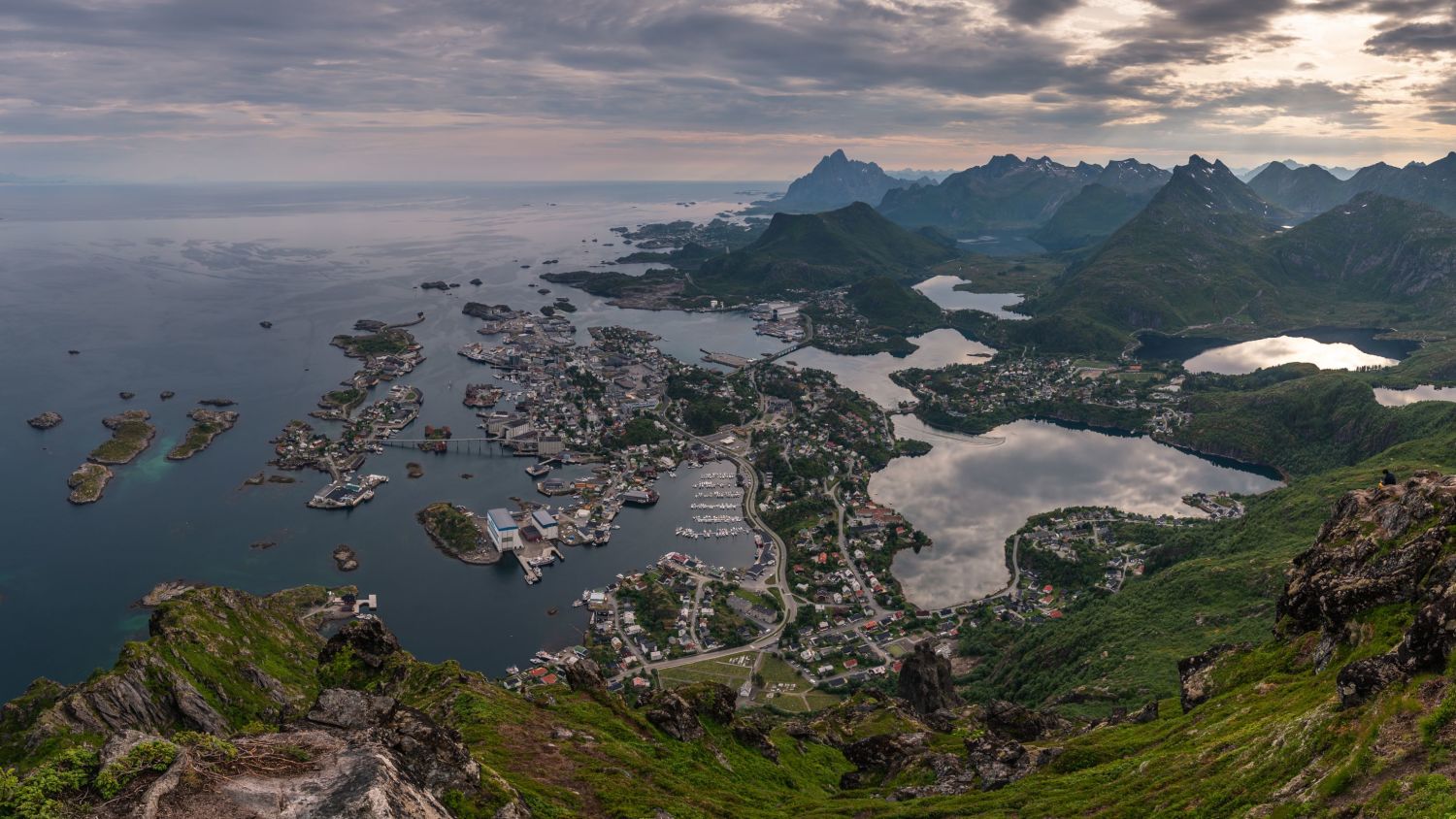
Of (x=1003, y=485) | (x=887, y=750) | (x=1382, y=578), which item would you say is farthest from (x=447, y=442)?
(x=1382, y=578)

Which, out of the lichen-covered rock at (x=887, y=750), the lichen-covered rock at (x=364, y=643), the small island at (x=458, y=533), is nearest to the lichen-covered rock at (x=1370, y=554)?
the lichen-covered rock at (x=887, y=750)

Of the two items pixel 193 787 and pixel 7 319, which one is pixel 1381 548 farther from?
pixel 7 319

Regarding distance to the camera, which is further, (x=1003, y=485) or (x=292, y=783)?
(x=1003, y=485)

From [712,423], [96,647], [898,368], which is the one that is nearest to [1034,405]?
[898,368]

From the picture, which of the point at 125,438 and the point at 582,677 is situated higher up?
the point at 582,677

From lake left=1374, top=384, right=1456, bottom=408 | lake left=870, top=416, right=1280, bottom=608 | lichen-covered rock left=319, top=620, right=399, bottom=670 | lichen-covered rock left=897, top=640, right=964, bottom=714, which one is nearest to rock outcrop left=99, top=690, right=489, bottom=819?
lichen-covered rock left=319, top=620, right=399, bottom=670

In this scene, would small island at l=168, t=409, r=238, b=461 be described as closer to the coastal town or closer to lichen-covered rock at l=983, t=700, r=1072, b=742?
the coastal town

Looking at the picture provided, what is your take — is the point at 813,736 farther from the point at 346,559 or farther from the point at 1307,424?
the point at 1307,424
